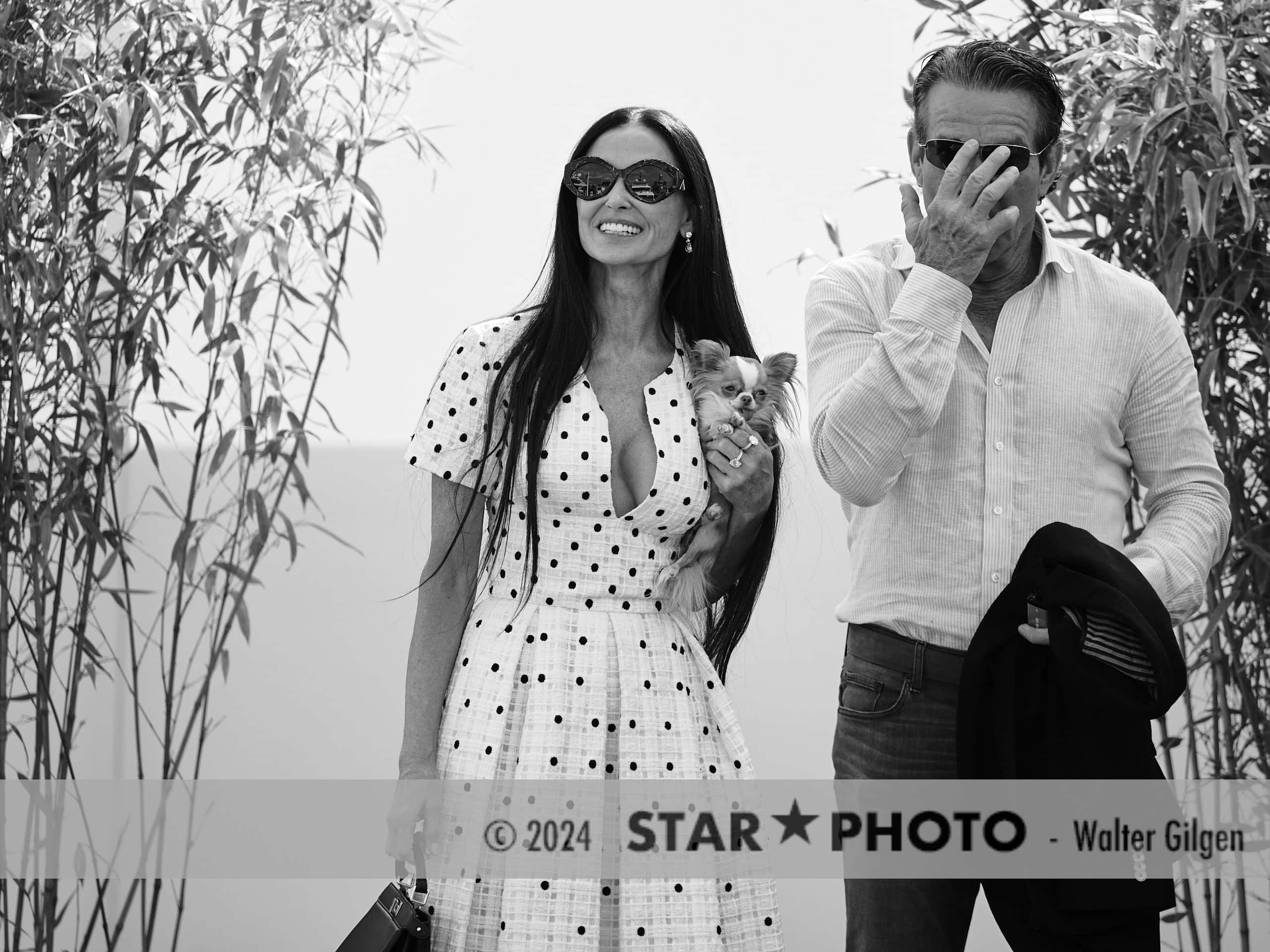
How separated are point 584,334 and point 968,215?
1.88 feet

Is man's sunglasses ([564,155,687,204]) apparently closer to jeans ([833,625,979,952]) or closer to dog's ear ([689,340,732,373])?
dog's ear ([689,340,732,373])

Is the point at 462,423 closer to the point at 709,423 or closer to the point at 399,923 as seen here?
the point at 709,423

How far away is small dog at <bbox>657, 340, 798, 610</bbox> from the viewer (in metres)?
1.83

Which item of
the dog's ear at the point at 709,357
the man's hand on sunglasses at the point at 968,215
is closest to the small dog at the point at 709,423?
the dog's ear at the point at 709,357

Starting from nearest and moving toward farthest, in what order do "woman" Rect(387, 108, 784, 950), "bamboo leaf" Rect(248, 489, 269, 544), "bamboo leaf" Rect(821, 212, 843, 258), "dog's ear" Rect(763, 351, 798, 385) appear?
"woman" Rect(387, 108, 784, 950) < "dog's ear" Rect(763, 351, 798, 385) < "bamboo leaf" Rect(248, 489, 269, 544) < "bamboo leaf" Rect(821, 212, 843, 258)

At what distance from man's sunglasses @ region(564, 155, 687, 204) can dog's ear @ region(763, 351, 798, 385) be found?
34 cm

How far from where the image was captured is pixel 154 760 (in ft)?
12.6

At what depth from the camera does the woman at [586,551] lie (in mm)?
1688

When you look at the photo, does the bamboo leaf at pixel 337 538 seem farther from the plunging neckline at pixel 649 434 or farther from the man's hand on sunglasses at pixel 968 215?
the man's hand on sunglasses at pixel 968 215

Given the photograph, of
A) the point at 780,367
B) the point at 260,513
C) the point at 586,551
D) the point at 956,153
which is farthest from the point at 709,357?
the point at 260,513

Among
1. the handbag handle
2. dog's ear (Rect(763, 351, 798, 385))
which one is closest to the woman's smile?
dog's ear (Rect(763, 351, 798, 385))

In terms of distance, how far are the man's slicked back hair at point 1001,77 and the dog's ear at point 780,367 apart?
1.48 feet

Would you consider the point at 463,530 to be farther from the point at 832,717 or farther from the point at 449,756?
the point at 832,717

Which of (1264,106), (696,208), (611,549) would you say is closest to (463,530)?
(611,549)
